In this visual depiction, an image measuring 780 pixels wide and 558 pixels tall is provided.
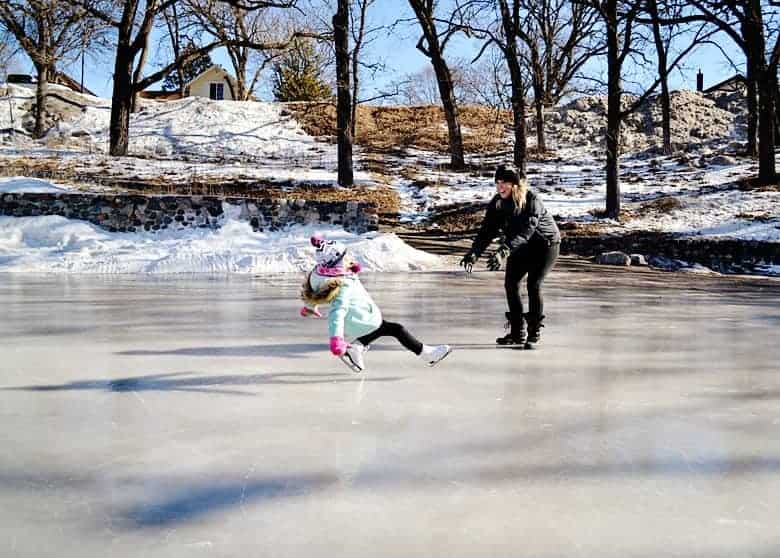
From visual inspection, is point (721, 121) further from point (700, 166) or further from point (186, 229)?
point (186, 229)

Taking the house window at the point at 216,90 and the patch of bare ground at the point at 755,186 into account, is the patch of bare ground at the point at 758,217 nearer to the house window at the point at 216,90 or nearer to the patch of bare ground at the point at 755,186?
the patch of bare ground at the point at 755,186

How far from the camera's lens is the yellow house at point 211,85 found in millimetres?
58000

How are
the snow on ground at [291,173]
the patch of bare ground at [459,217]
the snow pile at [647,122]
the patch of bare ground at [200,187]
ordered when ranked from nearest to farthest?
→ the snow on ground at [291,173] → the patch of bare ground at [200,187] → the patch of bare ground at [459,217] → the snow pile at [647,122]

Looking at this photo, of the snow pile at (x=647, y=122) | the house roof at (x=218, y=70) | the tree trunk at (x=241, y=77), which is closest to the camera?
the snow pile at (x=647, y=122)

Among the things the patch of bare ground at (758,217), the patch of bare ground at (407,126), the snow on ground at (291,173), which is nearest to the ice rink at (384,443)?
the snow on ground at (291,173)

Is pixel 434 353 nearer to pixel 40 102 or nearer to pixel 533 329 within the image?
pixel 533 329

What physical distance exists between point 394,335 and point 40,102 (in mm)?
30646

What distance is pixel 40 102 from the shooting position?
31.6 meters

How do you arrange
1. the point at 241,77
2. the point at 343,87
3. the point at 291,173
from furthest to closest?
the point at 241,77, the point at 291,173, the point at 343,87

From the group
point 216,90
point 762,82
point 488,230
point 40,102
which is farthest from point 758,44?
point 216,90

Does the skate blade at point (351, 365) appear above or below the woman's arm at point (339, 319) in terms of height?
below

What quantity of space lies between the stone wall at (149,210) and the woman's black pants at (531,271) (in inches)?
411

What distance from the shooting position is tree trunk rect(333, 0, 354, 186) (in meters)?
22.7

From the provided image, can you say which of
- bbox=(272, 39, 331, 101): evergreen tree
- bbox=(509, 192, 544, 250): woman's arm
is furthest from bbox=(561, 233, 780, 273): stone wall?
bbox=(272, 39, 331, 101): evergreen tree
